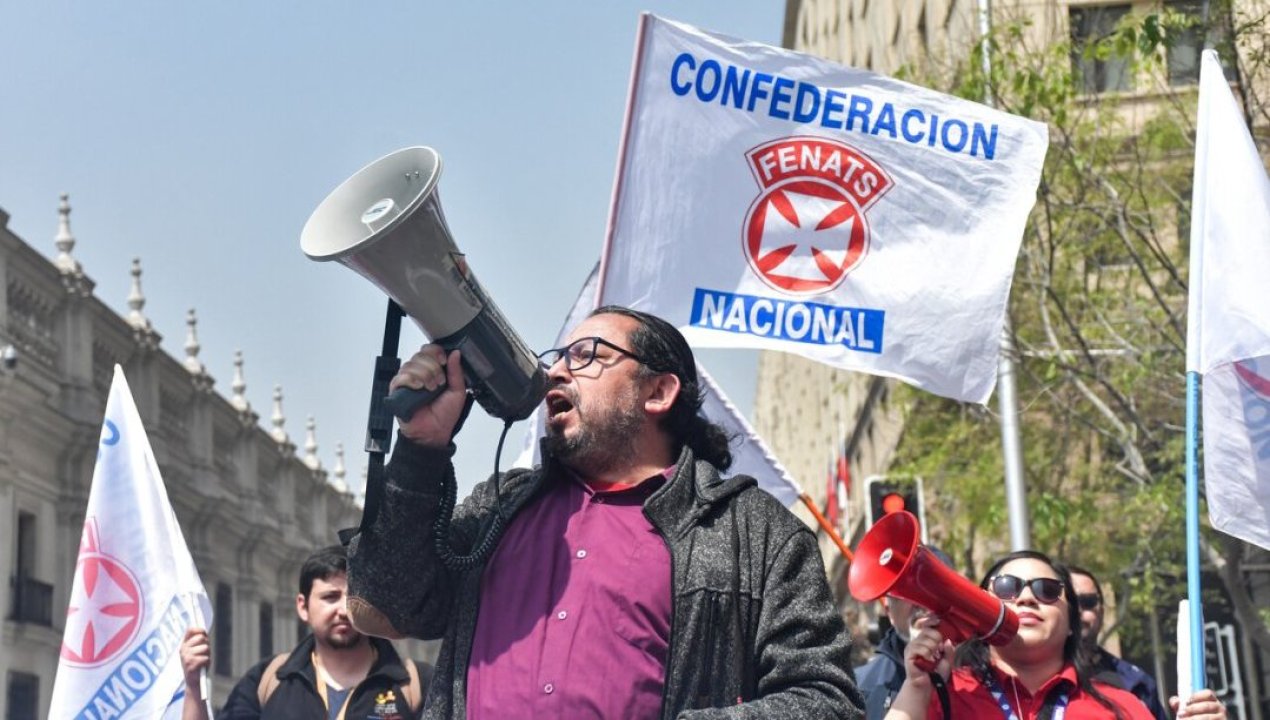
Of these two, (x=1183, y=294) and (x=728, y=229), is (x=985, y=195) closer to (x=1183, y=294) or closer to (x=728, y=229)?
(x=728, y=229)

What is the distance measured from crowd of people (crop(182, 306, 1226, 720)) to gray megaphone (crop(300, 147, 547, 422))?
4 cm

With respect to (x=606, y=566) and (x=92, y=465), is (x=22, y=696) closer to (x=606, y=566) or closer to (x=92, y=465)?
(x=92, y=465)

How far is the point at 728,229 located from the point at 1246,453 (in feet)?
8.63

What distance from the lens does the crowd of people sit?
3.88 m

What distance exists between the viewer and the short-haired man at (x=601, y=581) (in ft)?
12.7

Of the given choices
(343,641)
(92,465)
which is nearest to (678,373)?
(343,641)

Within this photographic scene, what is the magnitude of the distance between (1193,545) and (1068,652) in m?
0.50

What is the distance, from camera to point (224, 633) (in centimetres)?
4578

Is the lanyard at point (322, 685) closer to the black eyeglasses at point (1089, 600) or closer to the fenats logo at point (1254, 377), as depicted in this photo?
the black eyeglasses at point (1089, 600)

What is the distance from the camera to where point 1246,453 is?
6.13 metres

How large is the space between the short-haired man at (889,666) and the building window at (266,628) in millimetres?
42588

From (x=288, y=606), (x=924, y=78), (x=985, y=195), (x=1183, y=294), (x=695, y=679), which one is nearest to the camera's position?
(x=695, y=679)

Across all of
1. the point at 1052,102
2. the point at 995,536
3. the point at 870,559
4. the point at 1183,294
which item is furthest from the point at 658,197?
the point at 995,536

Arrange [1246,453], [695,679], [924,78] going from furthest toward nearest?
[924,78] < [1246,453] < [695,679]
